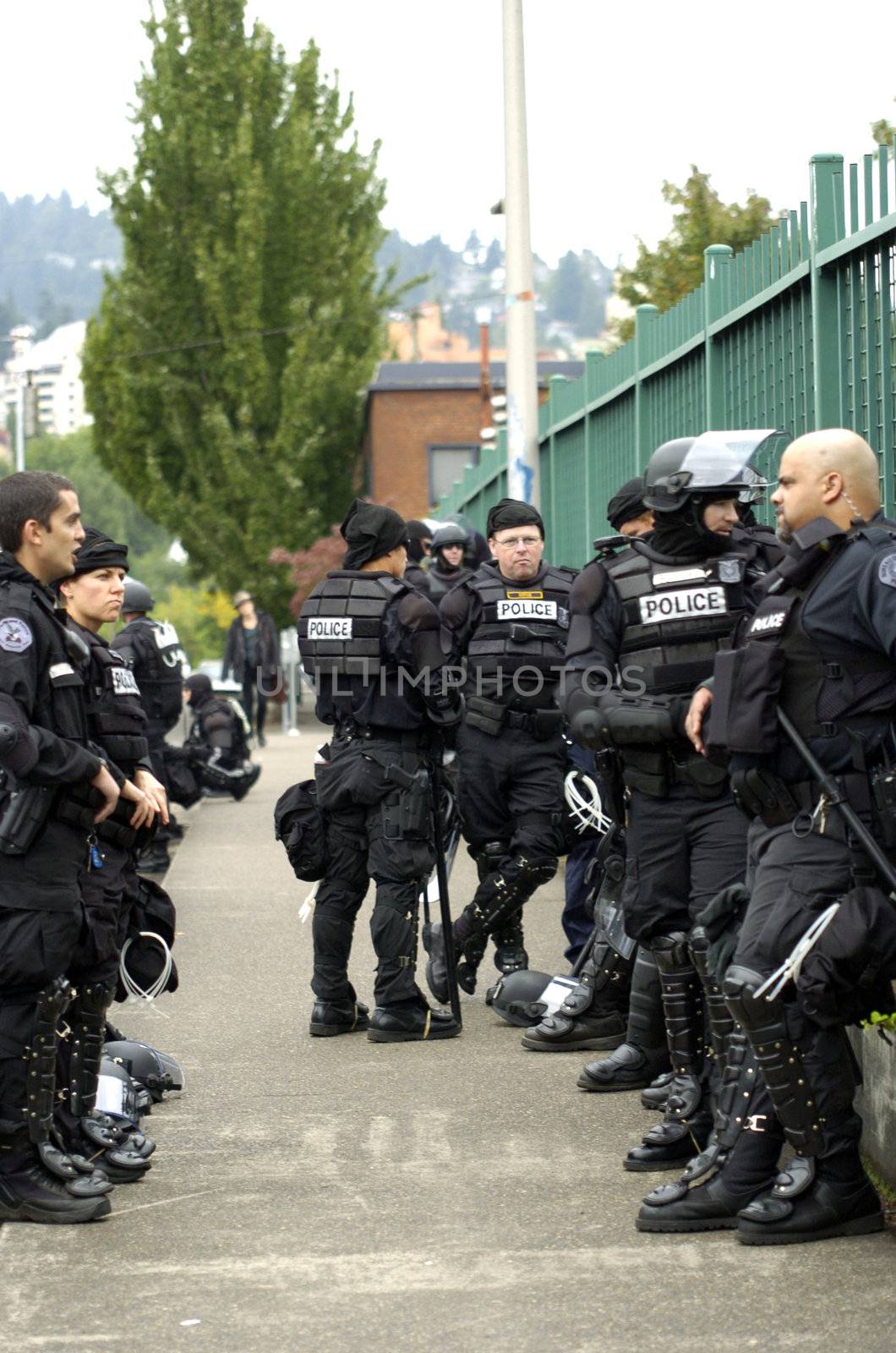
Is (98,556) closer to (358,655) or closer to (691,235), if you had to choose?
(358,655)

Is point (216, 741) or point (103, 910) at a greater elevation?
point (103, 910)

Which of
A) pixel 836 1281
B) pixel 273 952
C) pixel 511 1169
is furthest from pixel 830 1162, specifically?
pixel 273 952

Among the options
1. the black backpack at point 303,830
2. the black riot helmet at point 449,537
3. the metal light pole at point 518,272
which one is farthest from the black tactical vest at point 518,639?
the metal light pole at point 518,272

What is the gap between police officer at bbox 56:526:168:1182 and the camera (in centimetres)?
543

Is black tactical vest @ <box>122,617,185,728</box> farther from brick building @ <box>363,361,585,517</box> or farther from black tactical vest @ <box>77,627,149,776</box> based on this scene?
brick building @ <box>363,361,585,517</box>

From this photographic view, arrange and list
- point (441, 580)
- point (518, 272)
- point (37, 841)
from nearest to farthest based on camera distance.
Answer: point (37, 841), point (441, 580), point (518, 272)

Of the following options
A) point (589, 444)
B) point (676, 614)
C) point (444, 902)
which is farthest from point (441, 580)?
point (676, 614)

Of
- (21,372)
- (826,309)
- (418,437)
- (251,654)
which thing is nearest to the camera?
(826,309)

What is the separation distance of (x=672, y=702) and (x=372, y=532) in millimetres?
2255

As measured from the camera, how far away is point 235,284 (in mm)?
32500

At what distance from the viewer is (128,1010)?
8102 mm

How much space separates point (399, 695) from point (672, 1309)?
3.56m

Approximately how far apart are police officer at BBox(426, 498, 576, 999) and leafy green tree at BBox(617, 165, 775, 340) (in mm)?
16885

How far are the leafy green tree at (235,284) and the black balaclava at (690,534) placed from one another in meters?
27.3
